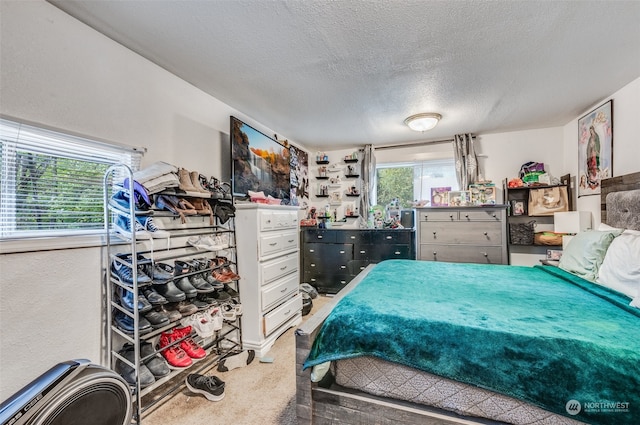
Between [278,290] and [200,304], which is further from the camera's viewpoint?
[278,290]

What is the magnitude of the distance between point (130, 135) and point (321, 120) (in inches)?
79.9

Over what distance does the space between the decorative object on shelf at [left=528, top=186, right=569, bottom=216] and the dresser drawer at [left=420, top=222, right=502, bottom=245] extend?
65 centimetres

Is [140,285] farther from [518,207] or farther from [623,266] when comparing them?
[518,207]

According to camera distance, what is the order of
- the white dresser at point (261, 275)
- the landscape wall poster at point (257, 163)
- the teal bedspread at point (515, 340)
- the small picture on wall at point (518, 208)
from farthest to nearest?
the small picture on wall at point (518, 208) → the landscape wall poster at point (257, 163) → the white dresser at point (261, 275) → the teal bedspread at point (515, 340)

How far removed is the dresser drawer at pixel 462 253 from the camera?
11.3ft

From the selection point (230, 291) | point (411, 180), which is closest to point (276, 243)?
point (230, 291)

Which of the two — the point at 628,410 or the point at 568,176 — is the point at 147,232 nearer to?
the point at 628,410

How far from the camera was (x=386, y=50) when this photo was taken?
1893mm

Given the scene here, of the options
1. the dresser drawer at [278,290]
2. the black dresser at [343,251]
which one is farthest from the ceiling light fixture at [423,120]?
the dresser drawer at [278,290]

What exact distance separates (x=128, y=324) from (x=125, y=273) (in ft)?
1.01

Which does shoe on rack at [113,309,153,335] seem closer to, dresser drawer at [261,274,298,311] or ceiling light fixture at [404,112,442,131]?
dresser drawer at [261,274,298,311]

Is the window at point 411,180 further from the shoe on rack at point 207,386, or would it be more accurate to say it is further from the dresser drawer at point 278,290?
the shoe on rack at point 207,386

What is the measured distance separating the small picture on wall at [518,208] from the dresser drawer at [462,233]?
0.48 m

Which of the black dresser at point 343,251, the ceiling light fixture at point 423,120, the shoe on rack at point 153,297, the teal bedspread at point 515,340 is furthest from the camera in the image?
the black dresser at point 343,251
